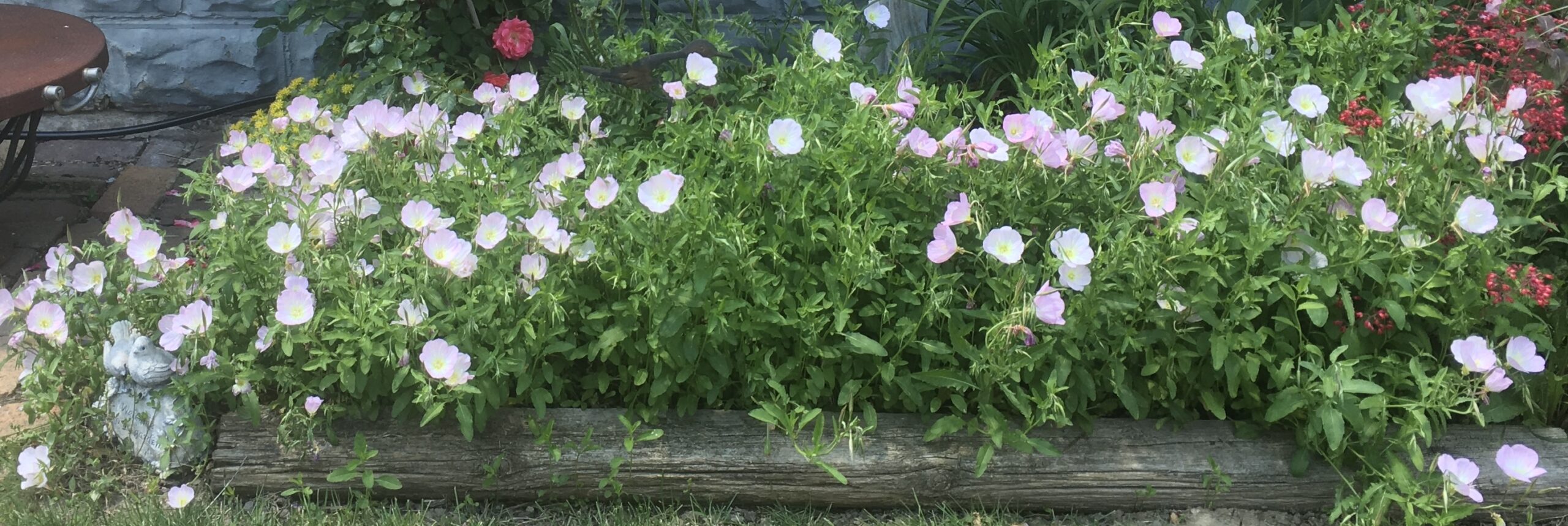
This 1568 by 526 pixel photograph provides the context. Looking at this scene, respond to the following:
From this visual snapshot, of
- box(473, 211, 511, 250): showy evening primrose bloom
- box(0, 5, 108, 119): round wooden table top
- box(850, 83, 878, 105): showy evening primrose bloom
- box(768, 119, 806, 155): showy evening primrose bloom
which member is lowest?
box(0, 5, 108, 119): round wooden table top

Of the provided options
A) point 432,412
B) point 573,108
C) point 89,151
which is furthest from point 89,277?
point 89,151

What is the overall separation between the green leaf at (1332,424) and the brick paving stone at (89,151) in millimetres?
3688

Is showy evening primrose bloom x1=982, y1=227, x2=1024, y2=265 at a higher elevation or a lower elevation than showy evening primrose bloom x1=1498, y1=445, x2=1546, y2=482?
lower

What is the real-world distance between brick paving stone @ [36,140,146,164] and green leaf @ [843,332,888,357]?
2944 millimetres

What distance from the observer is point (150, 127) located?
404 centimetres

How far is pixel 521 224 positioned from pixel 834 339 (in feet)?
2.10

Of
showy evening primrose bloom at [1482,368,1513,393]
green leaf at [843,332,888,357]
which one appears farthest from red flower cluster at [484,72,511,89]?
showy evening primrose bloom at [1482,368,1513,393]

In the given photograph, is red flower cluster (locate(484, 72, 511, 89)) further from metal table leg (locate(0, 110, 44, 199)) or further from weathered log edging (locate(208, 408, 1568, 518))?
weathered log edging (locate(208, 408, 1568, 518))

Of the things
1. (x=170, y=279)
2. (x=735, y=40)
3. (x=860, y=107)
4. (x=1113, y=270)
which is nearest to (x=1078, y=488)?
(x=1113, y=270)

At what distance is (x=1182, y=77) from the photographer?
2633 millimetres

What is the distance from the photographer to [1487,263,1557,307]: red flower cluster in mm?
2053

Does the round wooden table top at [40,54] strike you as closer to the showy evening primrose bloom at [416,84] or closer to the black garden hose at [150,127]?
the black garden hose at [150,127]

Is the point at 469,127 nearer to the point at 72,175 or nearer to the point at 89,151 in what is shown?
the point at 72,175

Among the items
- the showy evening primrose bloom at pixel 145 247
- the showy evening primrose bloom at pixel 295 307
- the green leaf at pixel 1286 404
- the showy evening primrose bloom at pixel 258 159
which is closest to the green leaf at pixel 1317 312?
the green leaf at pixel 1286 404
